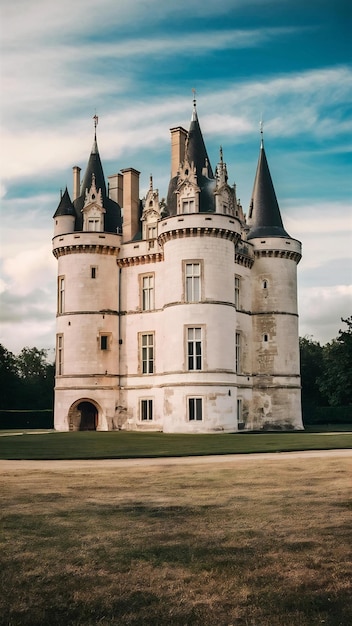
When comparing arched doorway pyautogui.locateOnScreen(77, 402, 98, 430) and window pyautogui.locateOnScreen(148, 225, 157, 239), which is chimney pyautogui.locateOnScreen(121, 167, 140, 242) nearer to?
window pyautogui.locateOnScreen(148, 225, 157, 239)

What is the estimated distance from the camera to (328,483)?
43.6ft

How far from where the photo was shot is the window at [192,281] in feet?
121

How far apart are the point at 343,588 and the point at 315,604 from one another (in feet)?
1.67

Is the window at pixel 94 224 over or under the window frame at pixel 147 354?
over

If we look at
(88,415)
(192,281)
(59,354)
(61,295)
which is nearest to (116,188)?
(61,295)

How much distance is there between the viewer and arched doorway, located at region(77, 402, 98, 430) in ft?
137

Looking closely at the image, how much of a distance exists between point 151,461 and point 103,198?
1092 inches

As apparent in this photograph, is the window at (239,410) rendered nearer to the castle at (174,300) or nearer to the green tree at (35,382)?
the castle at (174,300)

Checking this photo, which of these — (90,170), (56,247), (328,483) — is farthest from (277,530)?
(90,170)

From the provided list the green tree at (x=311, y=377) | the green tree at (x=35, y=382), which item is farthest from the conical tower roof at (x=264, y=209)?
the green tree at (x=35, y=382)

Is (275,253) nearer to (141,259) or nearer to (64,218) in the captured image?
(141,259)

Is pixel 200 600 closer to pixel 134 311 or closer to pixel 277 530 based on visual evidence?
pixel 277 530

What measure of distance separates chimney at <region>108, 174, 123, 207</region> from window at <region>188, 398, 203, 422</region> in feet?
51.0

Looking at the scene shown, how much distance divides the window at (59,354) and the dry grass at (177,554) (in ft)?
94.6
